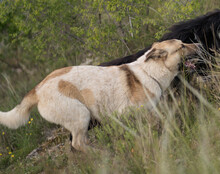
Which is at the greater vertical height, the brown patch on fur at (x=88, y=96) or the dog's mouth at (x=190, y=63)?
the brown patch on fur at (x=88, y=96)

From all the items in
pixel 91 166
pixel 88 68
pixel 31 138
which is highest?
pixel 88 68

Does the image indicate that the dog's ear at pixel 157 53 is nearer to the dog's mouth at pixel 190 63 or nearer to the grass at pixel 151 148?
the dog's mouth at pixel 190 63

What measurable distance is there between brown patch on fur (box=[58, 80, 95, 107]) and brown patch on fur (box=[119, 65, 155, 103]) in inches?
24.1

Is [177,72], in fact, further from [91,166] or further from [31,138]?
[31,138]

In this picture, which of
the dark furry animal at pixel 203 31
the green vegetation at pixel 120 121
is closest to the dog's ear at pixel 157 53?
the green vegetation at pixel 120 121

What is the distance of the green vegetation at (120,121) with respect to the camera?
3096 millimetres

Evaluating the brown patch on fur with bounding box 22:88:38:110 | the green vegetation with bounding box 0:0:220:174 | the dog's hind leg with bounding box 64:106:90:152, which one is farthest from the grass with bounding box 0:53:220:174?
the brown patch on fur with bounding box 22:88:38:110

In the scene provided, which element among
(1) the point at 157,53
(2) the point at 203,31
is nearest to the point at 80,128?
(1) the point at 157,53

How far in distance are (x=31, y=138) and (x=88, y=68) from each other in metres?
2.34

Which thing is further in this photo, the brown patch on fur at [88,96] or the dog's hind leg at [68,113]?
the brown patch on fur at [88,96]

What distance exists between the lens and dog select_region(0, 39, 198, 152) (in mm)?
4195

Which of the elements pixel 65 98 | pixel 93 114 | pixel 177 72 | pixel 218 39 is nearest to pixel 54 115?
pixel 65 98

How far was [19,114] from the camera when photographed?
435 cm

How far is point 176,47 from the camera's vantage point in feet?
14.6
